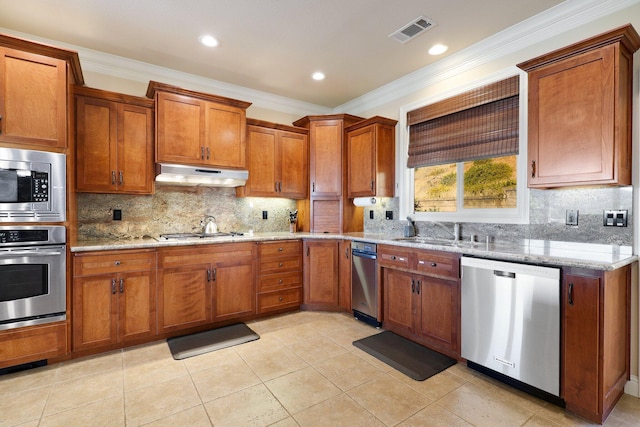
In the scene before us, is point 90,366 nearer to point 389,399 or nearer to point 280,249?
point 280,249

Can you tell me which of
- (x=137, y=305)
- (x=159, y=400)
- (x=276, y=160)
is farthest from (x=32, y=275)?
(x=276, y=160)

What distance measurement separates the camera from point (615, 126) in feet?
6.63

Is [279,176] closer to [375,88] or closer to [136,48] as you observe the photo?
[375,88]

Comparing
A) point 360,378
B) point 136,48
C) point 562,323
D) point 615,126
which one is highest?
point 136,48

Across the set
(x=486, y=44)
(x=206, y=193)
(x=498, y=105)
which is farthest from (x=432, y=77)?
(x=206, y=193)

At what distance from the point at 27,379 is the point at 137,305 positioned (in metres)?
0.83

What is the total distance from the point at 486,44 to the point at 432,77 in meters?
0.64

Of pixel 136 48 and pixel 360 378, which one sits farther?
pixel 136 48

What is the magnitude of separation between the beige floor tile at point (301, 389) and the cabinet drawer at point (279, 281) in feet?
4.28

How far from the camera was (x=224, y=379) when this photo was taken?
7.66 feet

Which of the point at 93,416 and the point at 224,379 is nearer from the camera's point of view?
the point at 93,416

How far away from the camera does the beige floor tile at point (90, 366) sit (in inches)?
94.3

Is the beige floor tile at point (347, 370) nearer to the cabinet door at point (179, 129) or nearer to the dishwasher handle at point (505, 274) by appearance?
the dishwasher handle at point (505, 274)

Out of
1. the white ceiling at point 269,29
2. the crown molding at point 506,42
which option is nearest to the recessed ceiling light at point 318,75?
the white ceiling at point 269,29
